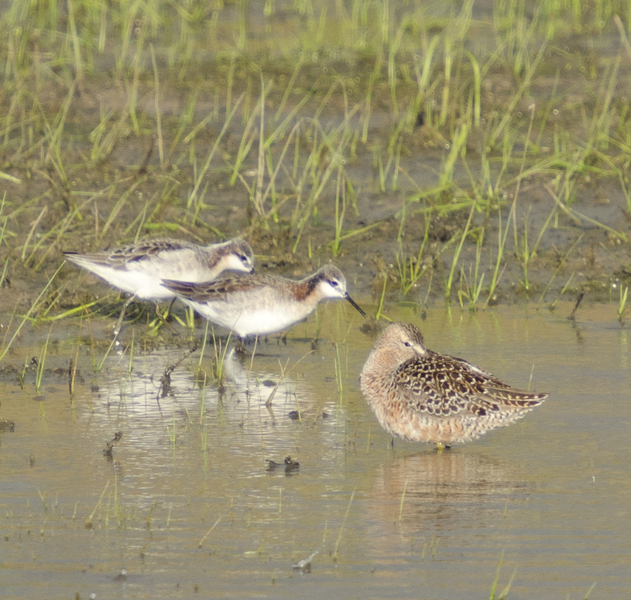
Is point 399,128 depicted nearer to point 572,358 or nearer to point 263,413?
point 572,358

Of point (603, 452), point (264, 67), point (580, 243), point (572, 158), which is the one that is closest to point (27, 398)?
point (603, 452)

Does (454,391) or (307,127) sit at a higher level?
(454,391)

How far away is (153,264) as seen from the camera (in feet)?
32.1

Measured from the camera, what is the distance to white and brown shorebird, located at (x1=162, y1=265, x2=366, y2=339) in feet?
30.5

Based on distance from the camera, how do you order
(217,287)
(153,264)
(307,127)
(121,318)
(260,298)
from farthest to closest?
(307,127), (153,264), (121,318), (217,287), (260,298)

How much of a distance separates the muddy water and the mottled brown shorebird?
0.48 feet

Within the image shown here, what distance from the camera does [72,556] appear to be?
16.6ft

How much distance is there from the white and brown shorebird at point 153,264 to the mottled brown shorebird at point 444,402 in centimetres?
321

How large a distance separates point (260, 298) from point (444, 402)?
284cm

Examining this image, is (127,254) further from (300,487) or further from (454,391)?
(300,487)

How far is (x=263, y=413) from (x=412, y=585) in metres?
2.74

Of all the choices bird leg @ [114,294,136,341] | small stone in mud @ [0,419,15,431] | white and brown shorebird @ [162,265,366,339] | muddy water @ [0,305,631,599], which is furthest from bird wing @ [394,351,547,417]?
bird leg @ [114,294,136,341]

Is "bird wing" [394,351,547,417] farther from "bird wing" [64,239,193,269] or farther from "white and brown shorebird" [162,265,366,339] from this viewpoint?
"bird wing" [64,239,193,269]

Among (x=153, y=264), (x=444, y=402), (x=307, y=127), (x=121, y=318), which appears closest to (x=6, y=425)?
(x=444, y=402)
